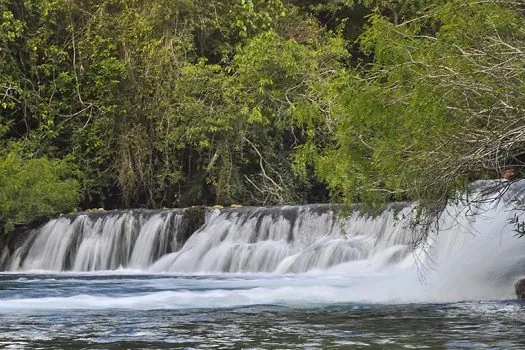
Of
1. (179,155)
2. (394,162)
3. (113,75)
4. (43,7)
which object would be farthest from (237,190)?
(394,162)

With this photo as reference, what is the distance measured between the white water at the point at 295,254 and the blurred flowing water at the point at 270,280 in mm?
29

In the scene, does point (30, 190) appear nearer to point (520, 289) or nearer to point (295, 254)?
point (295, 254)

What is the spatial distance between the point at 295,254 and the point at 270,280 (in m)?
2.63

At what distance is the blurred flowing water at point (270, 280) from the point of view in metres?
10.1

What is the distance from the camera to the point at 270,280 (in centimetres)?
1719

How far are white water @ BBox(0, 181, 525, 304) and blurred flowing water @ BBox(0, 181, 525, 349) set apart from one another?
29mm

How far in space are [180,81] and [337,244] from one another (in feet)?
24.9

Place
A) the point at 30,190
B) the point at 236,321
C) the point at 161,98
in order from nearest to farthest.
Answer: the point at 236,321 < the point at 30,190 < the point at 161,98

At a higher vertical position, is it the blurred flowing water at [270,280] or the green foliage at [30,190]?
the green foliage at [30,190]

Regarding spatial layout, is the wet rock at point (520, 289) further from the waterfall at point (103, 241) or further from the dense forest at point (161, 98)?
the waterfall at point (103, 241)

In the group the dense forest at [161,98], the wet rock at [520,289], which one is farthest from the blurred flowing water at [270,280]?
the dense forest at [161,98]

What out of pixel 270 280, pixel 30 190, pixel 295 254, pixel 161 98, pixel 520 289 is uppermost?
pixel 161 98

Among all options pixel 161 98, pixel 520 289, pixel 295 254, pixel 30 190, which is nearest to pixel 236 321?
pixel 520 289

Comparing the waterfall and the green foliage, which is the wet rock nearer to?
the waterfall
